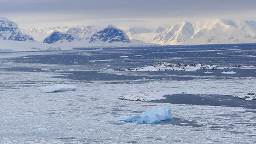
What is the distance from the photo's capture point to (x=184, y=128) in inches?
782

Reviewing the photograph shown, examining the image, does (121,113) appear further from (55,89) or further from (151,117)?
(55,89)

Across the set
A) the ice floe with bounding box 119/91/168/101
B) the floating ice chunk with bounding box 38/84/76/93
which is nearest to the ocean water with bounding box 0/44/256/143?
the ice floe with bounding box 119/91/168/101

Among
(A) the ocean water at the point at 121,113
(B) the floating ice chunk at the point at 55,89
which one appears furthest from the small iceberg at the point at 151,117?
(B) the floating ice chunk at the point at 55,89

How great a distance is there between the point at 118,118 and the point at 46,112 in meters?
4.89

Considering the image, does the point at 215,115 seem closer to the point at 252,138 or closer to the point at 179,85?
the point at 252,138

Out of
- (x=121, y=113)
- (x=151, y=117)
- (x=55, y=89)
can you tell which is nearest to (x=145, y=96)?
(x=121, y=113)

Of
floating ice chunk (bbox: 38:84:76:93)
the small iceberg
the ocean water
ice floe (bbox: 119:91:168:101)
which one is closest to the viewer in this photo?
the ocean water

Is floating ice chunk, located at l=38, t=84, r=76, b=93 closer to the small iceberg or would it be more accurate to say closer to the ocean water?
the ocean water

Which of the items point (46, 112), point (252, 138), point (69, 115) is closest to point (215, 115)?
point (252, 138)

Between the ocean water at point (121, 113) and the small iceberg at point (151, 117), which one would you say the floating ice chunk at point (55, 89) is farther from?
the small iceberg at point (151, 117)

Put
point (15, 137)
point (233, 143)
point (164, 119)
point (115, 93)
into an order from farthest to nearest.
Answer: point (115, 93), point (164, 119), point (15, 137), point (233, 143)

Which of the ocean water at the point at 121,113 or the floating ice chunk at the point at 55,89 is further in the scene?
the floating ice chunk at the point at 55,89

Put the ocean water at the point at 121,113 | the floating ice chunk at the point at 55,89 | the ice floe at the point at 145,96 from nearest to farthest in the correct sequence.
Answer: the ocean water at the point at 121,113 < the ice floe at the point at 145,96 < the floating ice chunk at the point at 55,89

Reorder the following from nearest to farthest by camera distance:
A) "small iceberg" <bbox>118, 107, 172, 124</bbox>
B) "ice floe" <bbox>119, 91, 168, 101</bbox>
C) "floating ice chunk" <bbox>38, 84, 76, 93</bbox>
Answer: "small iceberg" <bbox>118, 107, 172, 124</bbox> < "ice floe" <bbox>119, 91, 168, 101</bbox> < "floating ice chunk" <bbox>38, 84, 76, 93</bbox>
